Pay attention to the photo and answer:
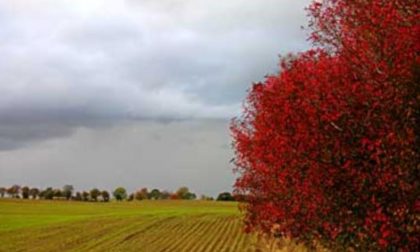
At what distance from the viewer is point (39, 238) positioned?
59.9m

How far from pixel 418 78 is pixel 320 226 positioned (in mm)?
4894

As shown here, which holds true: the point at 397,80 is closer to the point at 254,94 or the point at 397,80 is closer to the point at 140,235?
the point at 254,94

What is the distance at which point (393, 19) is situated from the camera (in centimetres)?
1298

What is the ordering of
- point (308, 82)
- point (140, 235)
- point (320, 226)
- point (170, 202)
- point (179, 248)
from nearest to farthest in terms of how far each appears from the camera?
1. point (308, 82)
2. point (320, 226)
3. point (179, 248)
4. point (140, 235)
5. point (170, 202)

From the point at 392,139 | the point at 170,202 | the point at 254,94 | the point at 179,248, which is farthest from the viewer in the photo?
the point at 170,202

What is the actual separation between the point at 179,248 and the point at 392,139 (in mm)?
31698

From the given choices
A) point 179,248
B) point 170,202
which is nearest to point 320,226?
point 179,248

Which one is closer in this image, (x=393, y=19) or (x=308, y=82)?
(x=393, y=19)

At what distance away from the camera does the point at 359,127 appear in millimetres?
13562

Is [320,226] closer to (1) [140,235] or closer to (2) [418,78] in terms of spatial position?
(2) [418,78]

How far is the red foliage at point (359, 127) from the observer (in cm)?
1280

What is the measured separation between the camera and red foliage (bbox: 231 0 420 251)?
42.0 feet

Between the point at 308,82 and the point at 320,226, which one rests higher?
the point at 308,82

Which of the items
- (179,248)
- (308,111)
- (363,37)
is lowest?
(179,248)
